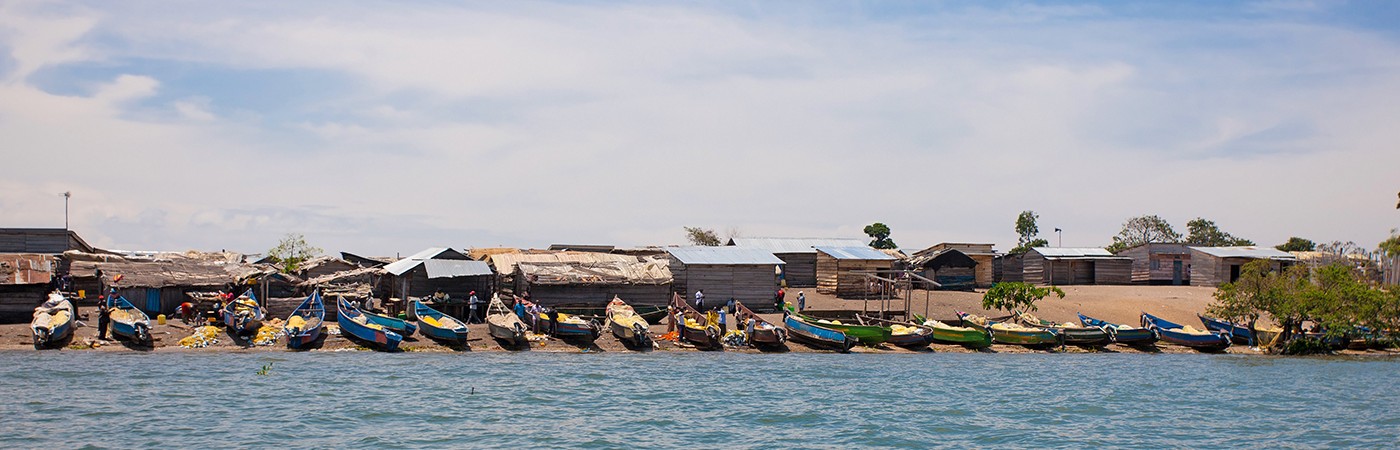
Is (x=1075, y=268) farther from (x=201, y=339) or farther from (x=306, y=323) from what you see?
(x=201, y=339)

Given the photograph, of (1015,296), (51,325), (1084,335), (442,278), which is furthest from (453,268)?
(1084,335)

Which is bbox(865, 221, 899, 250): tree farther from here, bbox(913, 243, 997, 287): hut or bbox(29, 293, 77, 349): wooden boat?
bbox(29, 293, 77, 349): wooden boat

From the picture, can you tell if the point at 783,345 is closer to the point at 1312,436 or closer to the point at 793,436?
the point at 793,436

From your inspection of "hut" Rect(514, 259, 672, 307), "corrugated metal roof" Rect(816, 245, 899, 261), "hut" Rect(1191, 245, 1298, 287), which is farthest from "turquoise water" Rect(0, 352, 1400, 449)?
"hut" Rect(1191, 245, 1298, 287)

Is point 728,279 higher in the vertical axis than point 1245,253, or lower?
lower

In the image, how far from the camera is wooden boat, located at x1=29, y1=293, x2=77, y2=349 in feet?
103

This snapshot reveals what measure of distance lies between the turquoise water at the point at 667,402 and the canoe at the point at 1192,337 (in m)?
3.67

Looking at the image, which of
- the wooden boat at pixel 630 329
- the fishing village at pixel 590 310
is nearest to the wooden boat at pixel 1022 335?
the fishing village at pixel 590 310

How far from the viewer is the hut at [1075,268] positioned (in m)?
59.7

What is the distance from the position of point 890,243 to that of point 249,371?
66941 millimetres

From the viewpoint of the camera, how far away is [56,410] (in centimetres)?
2311

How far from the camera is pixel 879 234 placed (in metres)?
90.2

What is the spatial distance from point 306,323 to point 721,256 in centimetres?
1749

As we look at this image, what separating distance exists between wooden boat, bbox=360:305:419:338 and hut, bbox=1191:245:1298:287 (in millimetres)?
43675
